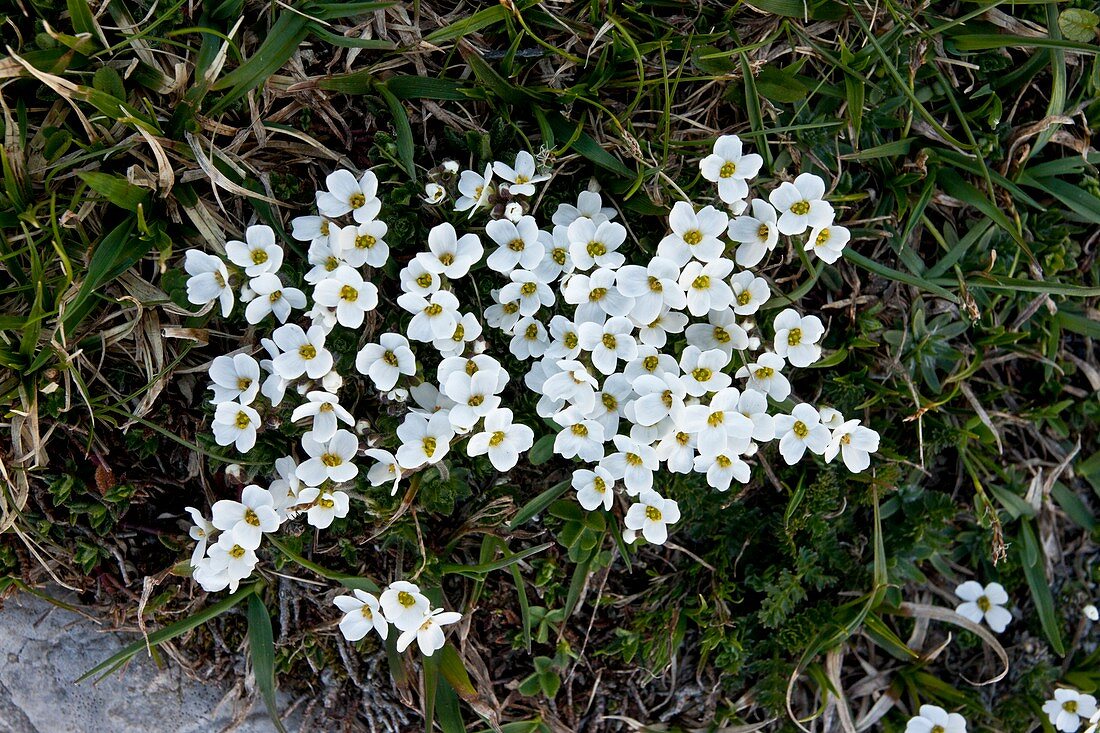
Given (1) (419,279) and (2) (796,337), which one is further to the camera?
(2) (796,337)

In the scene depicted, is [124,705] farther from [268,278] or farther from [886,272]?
[886,272]

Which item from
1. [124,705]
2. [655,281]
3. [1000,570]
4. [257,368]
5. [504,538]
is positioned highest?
[655,281]

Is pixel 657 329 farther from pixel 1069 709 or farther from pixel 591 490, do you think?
pixel 1069 709

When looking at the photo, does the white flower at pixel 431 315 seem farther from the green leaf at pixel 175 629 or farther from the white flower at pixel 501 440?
the green leaf at pixel 175 629

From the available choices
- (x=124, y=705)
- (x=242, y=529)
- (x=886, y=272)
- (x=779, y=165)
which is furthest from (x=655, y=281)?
(x=124, y=705)

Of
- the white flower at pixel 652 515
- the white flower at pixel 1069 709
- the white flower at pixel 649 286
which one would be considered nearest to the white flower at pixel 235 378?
the white flower at pixel 649 286

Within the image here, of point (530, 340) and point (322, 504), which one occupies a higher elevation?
point (530, 340)

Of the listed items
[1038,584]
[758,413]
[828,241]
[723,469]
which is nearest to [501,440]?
[723,469]

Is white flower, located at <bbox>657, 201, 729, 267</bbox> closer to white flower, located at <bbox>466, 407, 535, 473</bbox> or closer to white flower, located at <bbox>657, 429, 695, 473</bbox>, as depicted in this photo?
white flower, located at <bbox>657, 429, 695, 473</bbox>
